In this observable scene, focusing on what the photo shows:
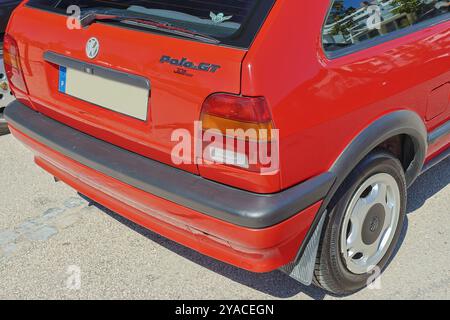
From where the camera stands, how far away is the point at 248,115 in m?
1.82

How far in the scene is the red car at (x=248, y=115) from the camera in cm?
186

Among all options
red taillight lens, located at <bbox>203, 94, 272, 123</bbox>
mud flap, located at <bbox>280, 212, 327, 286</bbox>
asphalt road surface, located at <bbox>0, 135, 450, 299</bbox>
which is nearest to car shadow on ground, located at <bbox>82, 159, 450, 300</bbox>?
asphalt road surface, located at <bbox>0, 135, 450, 299</bbox>

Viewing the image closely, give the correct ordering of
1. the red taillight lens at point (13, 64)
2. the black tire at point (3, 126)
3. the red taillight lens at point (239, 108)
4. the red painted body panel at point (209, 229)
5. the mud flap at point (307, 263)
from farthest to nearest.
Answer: the black tire at point (3, 126)
the red taillight lens at point (13, 64)
the mud flap at point (307, 263)
the red painted body panel at point (209, 229)
the red taillight lens at point (239, 108)

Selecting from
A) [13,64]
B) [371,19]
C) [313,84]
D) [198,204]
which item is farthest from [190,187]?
[13,64]

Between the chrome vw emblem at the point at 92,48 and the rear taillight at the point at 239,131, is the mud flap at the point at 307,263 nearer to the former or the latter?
the rear taillight at the point at 239,131

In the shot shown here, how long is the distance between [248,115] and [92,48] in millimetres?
858

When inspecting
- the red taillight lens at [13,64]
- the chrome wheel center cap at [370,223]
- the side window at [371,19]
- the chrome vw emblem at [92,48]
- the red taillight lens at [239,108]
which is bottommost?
the chrome wheel center cap at [370,223]

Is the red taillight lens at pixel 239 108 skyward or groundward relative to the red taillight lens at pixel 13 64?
skyward

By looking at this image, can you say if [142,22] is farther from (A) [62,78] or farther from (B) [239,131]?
(B) [239,131]

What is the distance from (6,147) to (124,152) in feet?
7.96

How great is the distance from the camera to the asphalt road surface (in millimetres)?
2559

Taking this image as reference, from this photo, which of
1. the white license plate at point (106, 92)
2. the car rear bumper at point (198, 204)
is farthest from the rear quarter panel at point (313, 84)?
the white license plate at point (106, 92)

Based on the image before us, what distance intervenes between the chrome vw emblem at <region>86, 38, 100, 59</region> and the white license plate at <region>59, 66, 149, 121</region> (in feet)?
0.29
